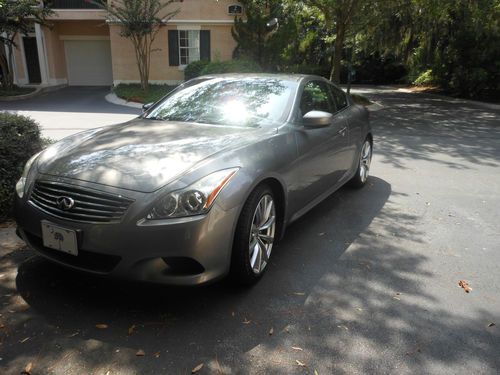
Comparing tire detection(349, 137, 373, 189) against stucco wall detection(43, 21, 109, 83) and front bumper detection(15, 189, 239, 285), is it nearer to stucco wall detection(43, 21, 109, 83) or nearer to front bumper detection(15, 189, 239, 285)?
front bumper detection(15, 189, 239, 285)

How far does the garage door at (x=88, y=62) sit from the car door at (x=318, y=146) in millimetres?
19154

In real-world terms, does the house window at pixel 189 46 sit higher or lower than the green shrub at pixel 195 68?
higher

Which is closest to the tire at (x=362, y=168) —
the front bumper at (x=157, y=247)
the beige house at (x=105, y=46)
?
the front bumper at (x=157, y=247)

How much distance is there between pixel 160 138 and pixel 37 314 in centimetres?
151

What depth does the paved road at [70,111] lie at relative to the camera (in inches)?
414

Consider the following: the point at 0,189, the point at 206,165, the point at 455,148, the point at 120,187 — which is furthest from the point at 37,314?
the point at 455,148

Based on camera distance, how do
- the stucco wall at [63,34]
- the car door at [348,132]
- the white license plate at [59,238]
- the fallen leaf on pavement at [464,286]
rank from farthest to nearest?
the stucco wall at [63,34], the car door at [348,132], the fallen leaf on pavement at [464,286], the white license plate at [59,238]

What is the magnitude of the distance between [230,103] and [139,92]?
1341 cm

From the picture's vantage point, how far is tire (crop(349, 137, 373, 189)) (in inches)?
220

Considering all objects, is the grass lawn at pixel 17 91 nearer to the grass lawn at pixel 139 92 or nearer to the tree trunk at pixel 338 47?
the grass lawn at pixel 139 92

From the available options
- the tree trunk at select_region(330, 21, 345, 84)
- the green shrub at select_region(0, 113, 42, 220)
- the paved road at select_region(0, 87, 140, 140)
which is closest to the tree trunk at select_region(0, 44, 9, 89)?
the paved road at select_region(0, 87, 140, 140)

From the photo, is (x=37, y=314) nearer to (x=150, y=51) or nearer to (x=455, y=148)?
(x=455, y=148)

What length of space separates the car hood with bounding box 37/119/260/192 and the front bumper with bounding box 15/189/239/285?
0.28 meters

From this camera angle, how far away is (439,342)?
265cm
